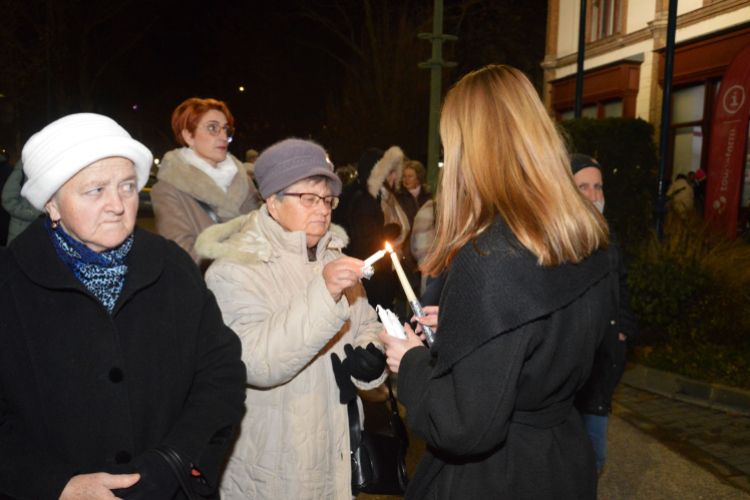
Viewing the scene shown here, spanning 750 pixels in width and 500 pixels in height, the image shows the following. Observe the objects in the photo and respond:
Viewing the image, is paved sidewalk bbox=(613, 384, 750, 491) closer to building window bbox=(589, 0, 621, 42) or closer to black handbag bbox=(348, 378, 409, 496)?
black handbag bbox=(348, 378, 409, 496)

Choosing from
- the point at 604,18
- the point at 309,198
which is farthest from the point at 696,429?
the point at 604,18

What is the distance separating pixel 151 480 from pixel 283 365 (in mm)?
624

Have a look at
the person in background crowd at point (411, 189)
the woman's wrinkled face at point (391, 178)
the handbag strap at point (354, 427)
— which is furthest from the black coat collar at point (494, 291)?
the person in background crowd at point (411, 189)

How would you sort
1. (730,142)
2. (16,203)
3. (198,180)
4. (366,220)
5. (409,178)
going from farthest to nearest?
(730,142)
(409,178)
(16,203)
(366,220)
(198,180)

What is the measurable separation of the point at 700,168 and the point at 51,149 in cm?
1464

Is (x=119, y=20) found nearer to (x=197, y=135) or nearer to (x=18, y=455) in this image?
(x=197, y=135)

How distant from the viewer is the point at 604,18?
55.0ft

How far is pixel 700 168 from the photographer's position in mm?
13766

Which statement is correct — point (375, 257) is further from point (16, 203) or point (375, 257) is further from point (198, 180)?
point (16, 203)

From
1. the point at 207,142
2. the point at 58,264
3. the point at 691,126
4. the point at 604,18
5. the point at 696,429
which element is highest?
the point at 604,18

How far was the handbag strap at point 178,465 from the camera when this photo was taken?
189 centimetres

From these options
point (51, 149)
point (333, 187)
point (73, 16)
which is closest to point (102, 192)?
point (51, 149)

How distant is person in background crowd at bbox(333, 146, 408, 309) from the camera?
21.4 ft

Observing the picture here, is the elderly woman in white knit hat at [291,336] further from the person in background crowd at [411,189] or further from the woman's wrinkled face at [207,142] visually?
the person in background crowd at [411,189]
